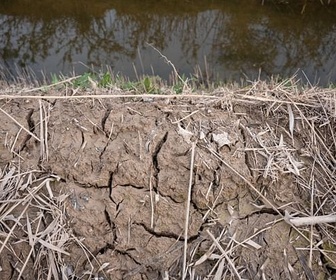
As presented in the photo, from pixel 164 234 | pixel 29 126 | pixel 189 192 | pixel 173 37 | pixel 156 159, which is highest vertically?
pixel 29 126

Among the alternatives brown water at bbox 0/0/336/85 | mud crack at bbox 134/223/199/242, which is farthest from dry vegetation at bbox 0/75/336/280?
brown water at bbox 0/0/336/85

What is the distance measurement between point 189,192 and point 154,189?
0.20 m

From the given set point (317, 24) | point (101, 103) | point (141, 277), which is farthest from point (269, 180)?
point (317, 24)

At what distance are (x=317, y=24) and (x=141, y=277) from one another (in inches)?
240

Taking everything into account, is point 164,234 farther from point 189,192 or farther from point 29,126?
point 29,126

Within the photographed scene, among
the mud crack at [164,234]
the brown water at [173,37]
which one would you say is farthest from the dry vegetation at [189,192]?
the brown water at [173,37]

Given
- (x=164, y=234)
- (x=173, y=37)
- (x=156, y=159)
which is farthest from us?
(x=173, y=37)

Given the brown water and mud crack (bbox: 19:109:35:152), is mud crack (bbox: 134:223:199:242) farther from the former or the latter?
the brown water

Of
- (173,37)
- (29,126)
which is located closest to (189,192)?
(29,126)

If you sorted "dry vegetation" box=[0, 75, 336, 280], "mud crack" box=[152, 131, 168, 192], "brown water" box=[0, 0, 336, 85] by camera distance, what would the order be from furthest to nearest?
"brown water" box=[0, 0, 336, 85]
"mud crack" box=[152, 131, 168, 192]
"dry vegetation" box=[0, 75, 336, 280]

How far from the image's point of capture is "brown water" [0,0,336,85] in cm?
598

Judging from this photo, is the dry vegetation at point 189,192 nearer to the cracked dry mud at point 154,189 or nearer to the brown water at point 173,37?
the cracked dry mud at point 154,189

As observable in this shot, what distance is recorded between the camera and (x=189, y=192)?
2.31 meters

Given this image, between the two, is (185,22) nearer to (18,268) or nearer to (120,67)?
(120,67)
